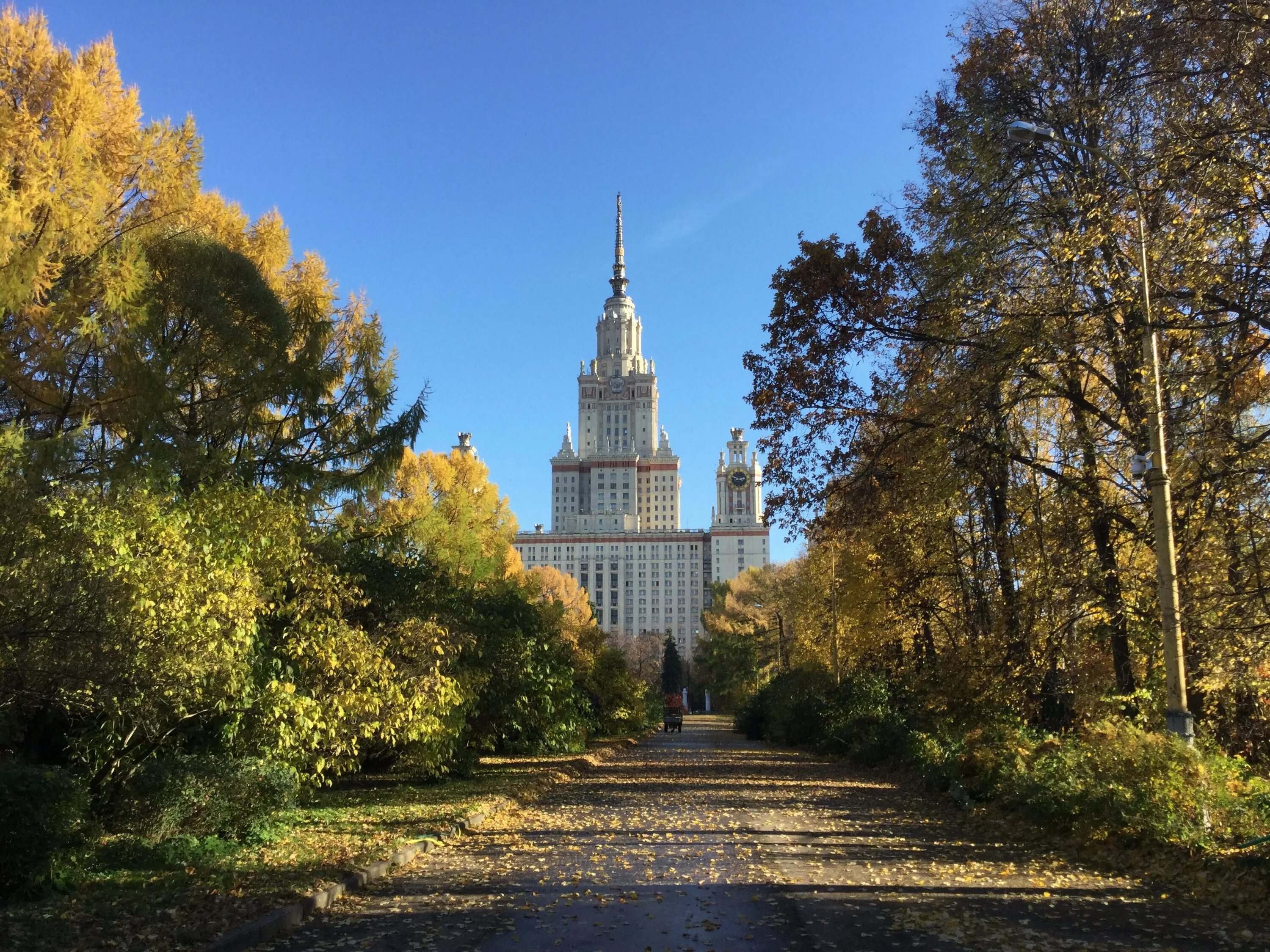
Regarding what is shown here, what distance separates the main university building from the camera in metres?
181

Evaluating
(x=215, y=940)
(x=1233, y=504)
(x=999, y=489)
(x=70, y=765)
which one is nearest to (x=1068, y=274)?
(x=1233, y=504)

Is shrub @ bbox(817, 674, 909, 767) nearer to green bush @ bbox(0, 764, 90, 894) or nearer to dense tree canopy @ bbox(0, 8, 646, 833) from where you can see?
dense tree canopy @ bbox(0, 8, 646, 833)

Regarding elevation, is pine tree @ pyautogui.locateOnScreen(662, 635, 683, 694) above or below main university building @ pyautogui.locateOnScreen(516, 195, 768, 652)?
below

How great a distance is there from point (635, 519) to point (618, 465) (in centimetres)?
1136

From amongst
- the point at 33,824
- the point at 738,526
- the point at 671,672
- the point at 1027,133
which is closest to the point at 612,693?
the point at 1027,133

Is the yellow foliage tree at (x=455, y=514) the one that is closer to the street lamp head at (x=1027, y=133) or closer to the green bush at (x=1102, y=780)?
the green bush at (x=1102, y=780)

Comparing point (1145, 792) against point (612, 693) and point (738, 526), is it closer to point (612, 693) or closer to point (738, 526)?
point (612, 693)

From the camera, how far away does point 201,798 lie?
10094mm

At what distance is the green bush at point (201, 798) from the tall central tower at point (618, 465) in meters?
179

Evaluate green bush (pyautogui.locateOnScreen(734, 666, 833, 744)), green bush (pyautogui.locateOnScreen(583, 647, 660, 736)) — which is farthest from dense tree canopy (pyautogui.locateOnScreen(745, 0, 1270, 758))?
green bush (pyautogui.locateOnScreen(583, 647, 660, 736))

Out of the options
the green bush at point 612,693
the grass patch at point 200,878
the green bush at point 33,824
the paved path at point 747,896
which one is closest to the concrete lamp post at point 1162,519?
the paved path at point 747,896

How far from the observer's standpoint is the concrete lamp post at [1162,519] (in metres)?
10.7

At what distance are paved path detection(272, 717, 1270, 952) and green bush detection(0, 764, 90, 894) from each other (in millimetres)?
2201

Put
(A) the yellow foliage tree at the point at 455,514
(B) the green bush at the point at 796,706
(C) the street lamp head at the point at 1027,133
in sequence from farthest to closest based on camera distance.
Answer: (B) the green bush at the point at 796,706, (A) the yellow foliage tree at the point at 455,514, (C) the street lamp head at the point at 1027,133
